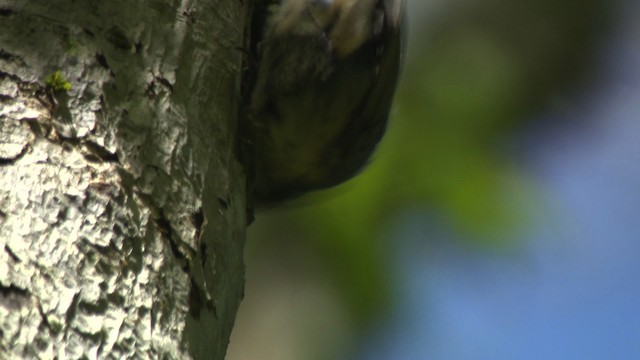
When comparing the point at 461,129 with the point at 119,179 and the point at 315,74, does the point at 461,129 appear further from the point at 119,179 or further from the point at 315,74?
the point at 119,179

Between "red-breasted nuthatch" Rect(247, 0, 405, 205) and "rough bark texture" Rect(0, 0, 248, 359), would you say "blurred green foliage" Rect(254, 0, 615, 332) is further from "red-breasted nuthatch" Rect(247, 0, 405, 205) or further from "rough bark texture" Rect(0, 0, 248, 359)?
"rough bark texture" Rect(0, 0, 248, 359)

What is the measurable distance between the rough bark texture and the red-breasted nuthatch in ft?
0.15

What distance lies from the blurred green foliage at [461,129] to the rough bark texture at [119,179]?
4.24 feet

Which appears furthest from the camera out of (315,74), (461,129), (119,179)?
(461,129)

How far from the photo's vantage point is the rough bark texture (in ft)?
3.26

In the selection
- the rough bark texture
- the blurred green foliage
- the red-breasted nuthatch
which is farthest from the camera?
the blurred green foliage

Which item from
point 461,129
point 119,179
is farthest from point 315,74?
point 461,129

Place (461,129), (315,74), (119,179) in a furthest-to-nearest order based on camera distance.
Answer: (461,129) → (315,74) → (119,179)

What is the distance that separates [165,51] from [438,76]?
1797 mm

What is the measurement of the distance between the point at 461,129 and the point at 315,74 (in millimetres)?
1506

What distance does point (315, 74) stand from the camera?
132 centimetres

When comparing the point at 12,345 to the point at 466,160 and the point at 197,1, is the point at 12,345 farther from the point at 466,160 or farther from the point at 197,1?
the point at 466,160

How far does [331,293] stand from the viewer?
298 cm

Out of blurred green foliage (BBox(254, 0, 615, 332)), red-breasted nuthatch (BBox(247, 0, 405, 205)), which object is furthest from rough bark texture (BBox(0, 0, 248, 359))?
blurred green foliage (BBox(254, 0, 615, 332))
